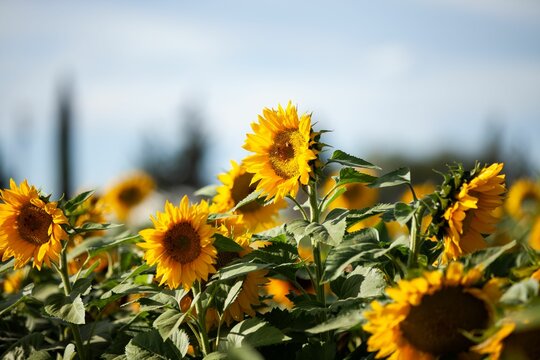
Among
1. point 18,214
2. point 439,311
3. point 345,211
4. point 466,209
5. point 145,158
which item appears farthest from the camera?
point 145,158

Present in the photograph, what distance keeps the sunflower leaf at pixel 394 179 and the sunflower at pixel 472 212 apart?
0.14 m

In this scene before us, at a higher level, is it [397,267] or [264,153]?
[264,153]

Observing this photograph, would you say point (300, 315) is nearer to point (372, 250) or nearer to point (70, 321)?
point (372, 250)

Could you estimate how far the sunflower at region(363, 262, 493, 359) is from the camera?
58.7 inches

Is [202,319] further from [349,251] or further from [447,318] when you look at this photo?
[447,318]

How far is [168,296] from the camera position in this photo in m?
2.03

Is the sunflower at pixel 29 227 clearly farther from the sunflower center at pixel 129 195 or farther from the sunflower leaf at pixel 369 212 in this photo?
the sunflower center at pixel 129 195

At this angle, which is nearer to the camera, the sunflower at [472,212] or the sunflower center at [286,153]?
A: the sunflower at [472,212]

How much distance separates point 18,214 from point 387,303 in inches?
46.6

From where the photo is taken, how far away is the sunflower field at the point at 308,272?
4.92ft

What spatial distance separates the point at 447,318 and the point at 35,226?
1240 mm

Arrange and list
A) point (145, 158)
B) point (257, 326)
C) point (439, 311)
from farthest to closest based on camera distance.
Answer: point (145, 158) < point (257, 326) < point (439, 311)

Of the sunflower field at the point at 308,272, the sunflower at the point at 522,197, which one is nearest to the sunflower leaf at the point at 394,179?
the sunflower field at the point at 308,272

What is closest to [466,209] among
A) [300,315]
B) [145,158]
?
[300,315]
